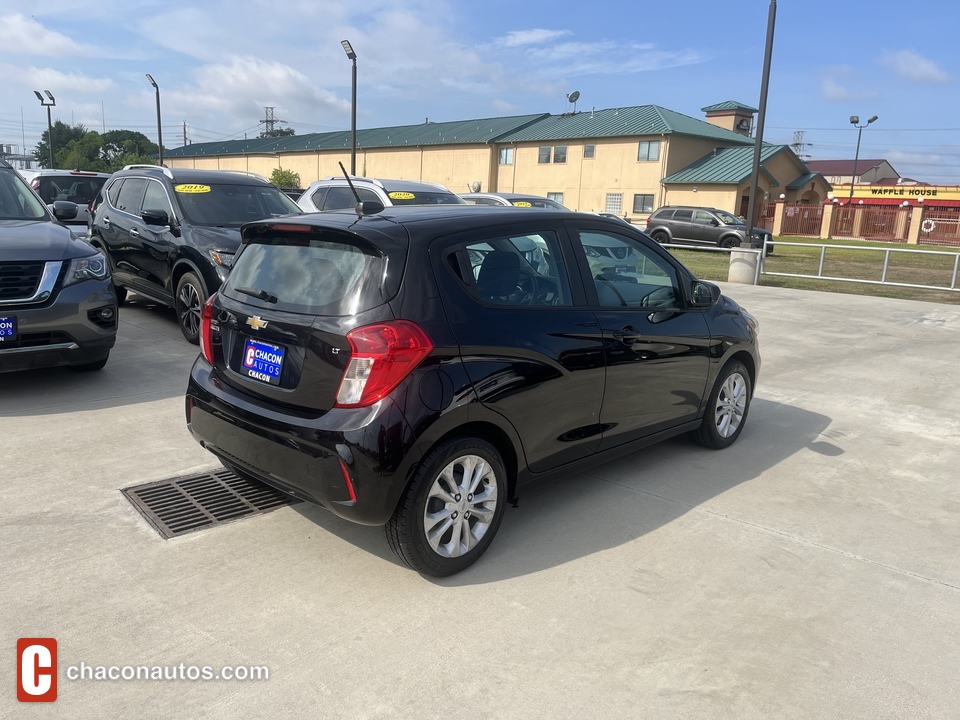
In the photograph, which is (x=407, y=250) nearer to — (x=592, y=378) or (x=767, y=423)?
(x=592, y=378)

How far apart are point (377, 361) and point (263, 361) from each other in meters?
0.74

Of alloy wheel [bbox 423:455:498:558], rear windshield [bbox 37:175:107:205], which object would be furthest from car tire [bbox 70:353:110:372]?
rear windshield [bbox 37:175:107:205]

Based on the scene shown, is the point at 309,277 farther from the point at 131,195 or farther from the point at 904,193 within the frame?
the point at 904,193

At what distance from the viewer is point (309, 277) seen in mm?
3732

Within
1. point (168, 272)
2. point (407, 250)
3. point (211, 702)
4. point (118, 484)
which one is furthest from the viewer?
point (168, 272)

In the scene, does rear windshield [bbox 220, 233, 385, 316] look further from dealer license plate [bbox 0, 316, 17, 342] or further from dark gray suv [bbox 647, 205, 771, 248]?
dark gray suv [bbox 647, 205, 771, 248]

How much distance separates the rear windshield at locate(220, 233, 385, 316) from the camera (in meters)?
3.49

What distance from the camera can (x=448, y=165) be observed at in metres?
52.9

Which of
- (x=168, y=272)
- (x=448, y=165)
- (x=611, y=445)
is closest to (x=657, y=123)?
(x=448, y=165)

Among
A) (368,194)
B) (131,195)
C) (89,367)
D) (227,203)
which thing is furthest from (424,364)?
(368,194)

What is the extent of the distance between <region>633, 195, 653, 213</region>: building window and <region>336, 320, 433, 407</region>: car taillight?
4367 centimetres

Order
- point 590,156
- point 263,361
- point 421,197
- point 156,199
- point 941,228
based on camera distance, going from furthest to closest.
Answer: point 590,156
point 941,228
point 421,197
point 156,199
point 263,361

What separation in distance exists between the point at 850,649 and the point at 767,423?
3492 millimetres

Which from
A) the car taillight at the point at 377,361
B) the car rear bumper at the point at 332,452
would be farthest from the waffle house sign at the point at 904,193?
the car rear bumper at the point at 332,452
